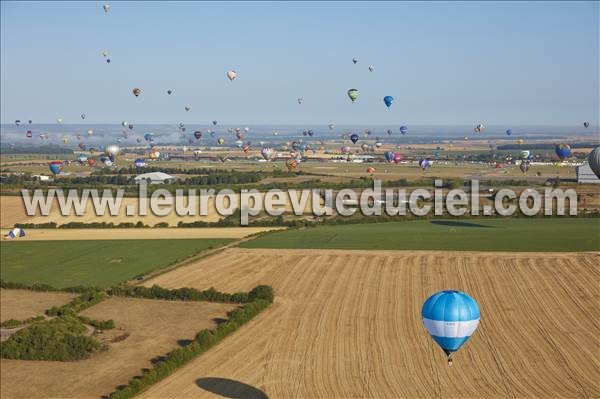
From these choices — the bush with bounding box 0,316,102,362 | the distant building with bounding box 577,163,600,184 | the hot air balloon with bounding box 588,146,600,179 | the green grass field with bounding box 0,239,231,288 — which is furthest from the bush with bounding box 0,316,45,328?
the distant building with bounding box 577,163,600,184

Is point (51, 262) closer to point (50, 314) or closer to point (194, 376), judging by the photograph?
point (50, 314)

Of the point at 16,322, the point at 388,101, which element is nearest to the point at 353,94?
the point at 388,101

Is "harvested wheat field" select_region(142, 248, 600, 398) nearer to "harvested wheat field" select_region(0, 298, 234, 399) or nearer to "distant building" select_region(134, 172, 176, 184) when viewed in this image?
"harvested wheat field" select_region(0, 298, 234, 399)

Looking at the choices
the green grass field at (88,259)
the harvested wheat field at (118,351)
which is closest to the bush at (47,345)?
the harvested wheat field at (118,351)

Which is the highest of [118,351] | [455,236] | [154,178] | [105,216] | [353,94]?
[353,94]

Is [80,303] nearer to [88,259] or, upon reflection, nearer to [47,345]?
[47,345]
